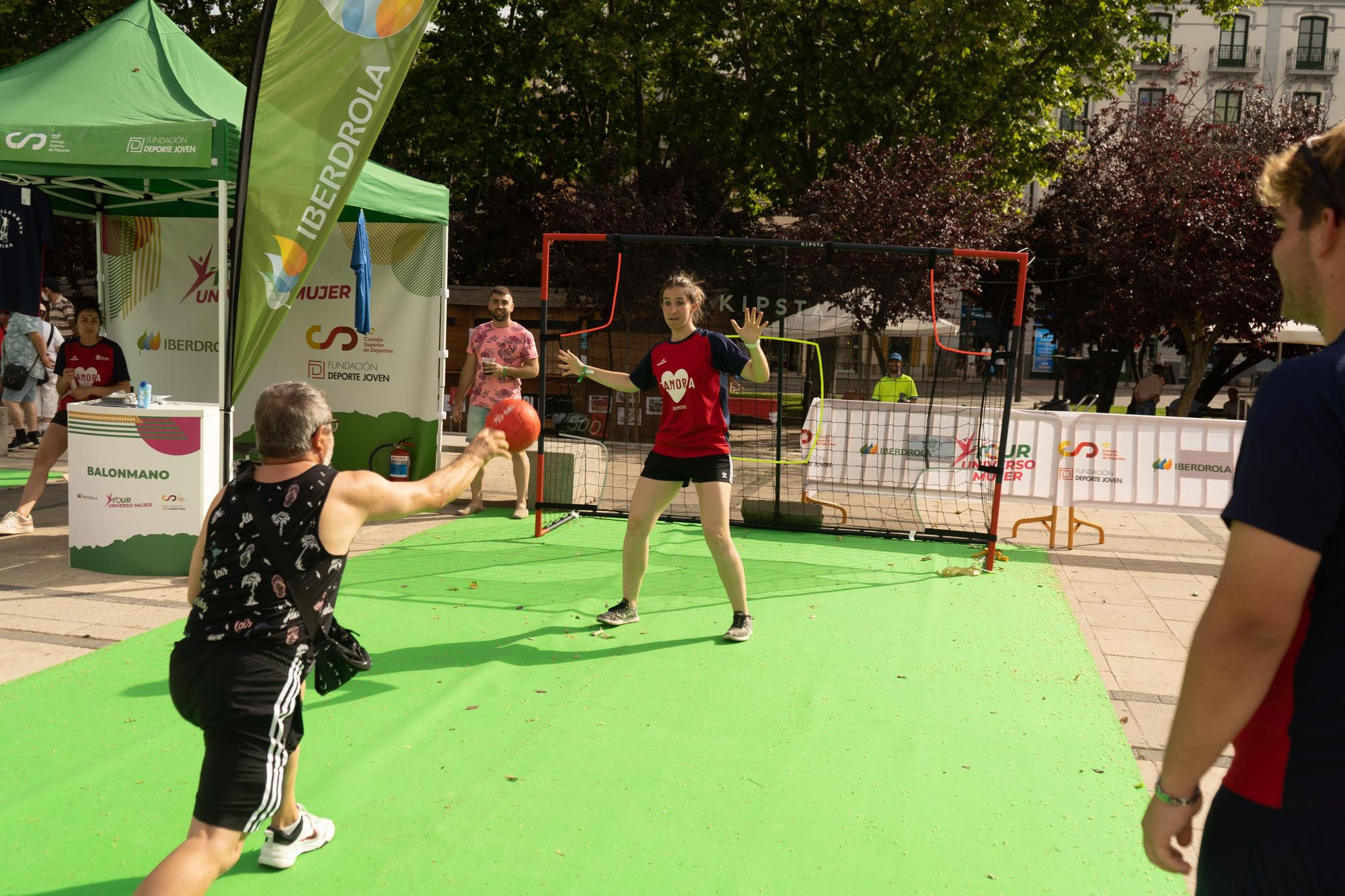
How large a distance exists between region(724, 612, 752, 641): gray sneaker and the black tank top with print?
11.1ft

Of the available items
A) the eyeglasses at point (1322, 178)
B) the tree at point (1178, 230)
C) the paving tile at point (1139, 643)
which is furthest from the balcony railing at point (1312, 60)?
the eyeglasses at point (1322, 178)

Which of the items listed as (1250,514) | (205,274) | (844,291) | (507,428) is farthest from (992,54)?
(1250,514)

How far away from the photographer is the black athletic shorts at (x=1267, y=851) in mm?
1450

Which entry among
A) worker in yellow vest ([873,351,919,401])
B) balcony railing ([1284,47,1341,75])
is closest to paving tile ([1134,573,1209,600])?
worker in yellow vest ([873,351,919,401])

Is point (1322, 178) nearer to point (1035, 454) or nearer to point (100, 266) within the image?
point (1035, 454)

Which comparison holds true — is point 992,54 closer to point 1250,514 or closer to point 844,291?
point 844,291

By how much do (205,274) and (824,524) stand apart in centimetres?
695

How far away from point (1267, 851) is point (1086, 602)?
5.95 metres

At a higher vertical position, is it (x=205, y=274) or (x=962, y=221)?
(x=962, y=221)

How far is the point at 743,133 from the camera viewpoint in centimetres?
2159

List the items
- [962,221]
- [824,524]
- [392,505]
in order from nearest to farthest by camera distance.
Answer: [392,505] < [824,524] < [962,221]

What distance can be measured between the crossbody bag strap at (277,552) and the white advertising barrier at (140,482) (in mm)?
4240

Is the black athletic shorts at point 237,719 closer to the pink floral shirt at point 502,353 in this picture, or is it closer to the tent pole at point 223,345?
the tent pole at point 223,345

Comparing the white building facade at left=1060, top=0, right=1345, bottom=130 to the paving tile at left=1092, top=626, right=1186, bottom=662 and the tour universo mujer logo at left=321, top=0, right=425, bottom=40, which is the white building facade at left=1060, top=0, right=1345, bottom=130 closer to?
the paving tile at left=1092, top=626, right=1186, bottom=662
